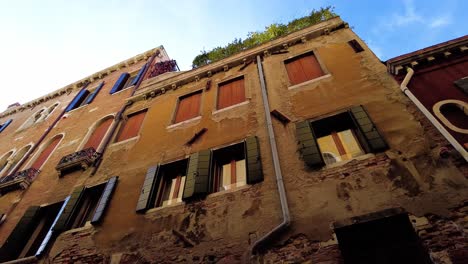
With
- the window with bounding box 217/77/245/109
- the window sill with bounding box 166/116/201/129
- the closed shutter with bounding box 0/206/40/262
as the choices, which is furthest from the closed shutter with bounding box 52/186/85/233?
the window with bounding box 217/77/245/109

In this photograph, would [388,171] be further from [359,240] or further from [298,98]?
[298,98]

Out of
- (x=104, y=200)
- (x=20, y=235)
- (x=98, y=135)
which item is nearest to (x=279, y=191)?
(x=104, y=200)

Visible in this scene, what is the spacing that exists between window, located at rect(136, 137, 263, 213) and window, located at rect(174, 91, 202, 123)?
7.04 feet

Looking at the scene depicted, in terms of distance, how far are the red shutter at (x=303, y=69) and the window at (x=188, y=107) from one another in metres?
3.15

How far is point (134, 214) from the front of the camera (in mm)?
6180

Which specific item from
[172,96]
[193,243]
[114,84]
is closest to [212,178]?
[193,243]

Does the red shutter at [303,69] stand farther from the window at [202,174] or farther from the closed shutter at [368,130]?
the window at [202,174]

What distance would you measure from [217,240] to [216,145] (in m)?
2.63

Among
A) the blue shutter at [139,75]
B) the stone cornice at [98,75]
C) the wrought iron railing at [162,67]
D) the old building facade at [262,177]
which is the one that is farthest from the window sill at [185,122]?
the stone cornice at [98,75]

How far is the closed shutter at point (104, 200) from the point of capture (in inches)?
251

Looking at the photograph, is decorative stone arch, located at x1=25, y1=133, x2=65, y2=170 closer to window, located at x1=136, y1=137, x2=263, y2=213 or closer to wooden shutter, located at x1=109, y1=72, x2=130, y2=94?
wooden shutter, located at x1=109, y1=72, x2=130, y2=94

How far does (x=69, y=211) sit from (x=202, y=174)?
369 cm

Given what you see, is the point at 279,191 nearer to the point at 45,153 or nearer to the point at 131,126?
the point at 131,126

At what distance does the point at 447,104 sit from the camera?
5.43m
